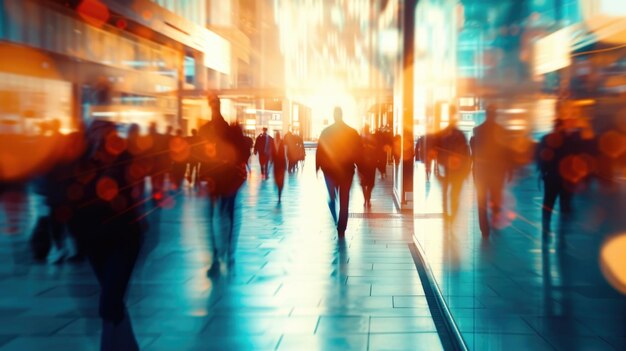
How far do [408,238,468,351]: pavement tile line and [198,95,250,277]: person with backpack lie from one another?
2051mm

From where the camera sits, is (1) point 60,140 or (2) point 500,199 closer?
(2) point 500,199

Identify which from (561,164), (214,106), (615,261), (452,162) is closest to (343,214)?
(214,106)

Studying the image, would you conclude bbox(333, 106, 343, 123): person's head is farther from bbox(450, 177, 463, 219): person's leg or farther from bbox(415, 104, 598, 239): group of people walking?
bbox(450, 177, 463, 219): person's leg

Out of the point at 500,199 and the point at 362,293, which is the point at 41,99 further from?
the point at 500,199

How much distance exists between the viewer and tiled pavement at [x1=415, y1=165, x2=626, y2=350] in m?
1.64

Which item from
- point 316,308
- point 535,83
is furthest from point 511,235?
point 316,308

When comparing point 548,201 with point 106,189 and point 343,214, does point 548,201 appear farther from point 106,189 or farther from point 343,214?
point 343,214

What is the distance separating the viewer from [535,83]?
6.75ft

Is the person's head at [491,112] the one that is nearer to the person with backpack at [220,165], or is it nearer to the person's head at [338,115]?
the person with backpack at [220,165]

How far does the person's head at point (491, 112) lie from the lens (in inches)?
118

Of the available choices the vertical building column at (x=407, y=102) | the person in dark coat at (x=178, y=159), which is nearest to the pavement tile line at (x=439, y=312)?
the vertical building column at (x=407, y=102)

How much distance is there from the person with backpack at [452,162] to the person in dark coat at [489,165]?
22.7 inches

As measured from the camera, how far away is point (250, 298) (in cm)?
642

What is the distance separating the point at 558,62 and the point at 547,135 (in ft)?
0.59
